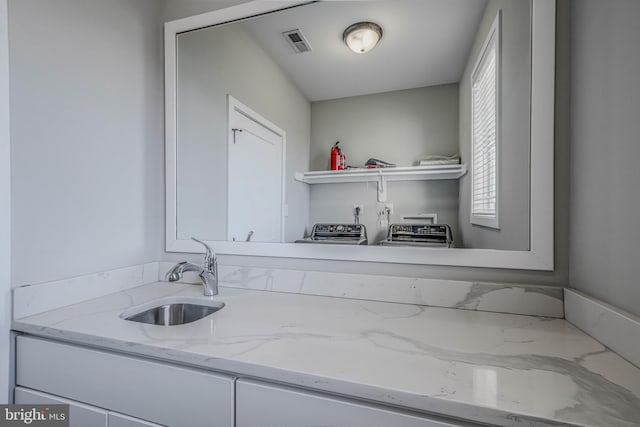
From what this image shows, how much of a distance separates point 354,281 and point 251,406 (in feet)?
1.89

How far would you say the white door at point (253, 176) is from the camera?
4.14 ft

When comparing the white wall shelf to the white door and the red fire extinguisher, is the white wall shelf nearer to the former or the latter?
the red fire extinguisher

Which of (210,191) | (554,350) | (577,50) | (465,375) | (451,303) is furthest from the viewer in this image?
(210,191)

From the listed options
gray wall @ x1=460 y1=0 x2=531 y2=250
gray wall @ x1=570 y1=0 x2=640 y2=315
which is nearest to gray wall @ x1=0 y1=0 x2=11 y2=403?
gray wall @ x1=460 y1=0 x2=531 y2=250

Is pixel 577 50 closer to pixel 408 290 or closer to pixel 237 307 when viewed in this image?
pixel 408 290

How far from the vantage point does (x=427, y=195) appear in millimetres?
1054

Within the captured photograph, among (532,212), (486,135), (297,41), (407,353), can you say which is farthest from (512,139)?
(297,41)

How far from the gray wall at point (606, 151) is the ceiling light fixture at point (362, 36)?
619mm

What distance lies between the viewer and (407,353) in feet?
2.16

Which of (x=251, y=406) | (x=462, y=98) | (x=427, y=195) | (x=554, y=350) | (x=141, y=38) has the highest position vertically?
(x=141, y=38)

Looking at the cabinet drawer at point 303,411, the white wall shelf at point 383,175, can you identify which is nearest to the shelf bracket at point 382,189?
the white wall shelf at point 383,175

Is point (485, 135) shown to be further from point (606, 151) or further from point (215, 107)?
point (215, 107)

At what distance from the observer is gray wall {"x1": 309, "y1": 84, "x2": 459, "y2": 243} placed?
3.44ft

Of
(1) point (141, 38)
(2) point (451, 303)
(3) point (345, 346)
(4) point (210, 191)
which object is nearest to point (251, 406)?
(3) point (345, 346)
